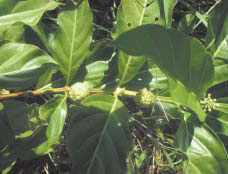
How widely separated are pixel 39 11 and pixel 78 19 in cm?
20

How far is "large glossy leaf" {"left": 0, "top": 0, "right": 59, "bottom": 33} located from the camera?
1.54 m

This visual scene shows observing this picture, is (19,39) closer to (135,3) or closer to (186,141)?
(135,3)

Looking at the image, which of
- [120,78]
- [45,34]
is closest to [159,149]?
[120,78]

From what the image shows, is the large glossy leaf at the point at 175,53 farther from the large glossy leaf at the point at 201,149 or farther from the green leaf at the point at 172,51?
the large glossy leaf at the point at 201,149

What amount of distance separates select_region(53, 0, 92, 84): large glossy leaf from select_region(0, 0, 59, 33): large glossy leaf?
0.09 metres

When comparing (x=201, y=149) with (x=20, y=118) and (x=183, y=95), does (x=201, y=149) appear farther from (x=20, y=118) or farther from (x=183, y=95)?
(x=20, y=118)

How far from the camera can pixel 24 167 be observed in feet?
7.52

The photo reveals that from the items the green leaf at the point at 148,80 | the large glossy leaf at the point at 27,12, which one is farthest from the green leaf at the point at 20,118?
the green leaf at the point at 148,80

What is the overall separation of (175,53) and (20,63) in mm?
687

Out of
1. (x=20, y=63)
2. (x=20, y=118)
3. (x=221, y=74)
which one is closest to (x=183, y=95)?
(x=221, y=74)

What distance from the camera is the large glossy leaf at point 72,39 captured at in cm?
166

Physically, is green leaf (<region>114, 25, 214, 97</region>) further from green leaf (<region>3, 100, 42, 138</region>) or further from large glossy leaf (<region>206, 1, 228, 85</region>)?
green leaf (<region>3, 100, 42, 138</region>)

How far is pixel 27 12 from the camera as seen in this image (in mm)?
1607

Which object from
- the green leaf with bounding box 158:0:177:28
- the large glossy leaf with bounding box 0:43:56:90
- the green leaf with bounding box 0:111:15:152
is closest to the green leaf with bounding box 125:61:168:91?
the green leaf with bounding box 158:0:177:28
